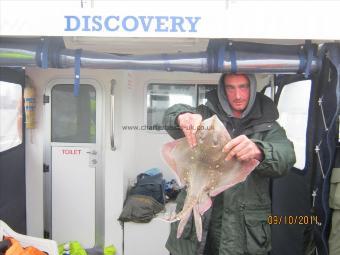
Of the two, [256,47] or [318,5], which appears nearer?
[318,5]

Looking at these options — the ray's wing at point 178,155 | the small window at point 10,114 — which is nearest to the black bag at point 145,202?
the small window at point 10,114

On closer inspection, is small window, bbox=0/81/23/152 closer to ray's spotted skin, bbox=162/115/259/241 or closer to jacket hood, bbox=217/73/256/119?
ray's spotted skin, bbox=162/115/259/241

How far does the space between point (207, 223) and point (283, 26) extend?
0.97 metres

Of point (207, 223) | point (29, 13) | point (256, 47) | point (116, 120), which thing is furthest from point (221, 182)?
point (116, 120)

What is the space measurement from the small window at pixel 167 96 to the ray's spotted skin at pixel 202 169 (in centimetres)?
237

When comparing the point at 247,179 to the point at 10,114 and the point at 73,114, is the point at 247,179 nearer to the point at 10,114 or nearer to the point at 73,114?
the point at 10,114

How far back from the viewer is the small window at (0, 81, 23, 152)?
8.16 feet

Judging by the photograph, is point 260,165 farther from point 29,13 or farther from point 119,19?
point 29,13

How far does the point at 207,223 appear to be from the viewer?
161cm

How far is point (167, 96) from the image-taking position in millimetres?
3967

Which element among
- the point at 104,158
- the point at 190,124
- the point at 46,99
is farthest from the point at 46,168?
the point at 190,124
